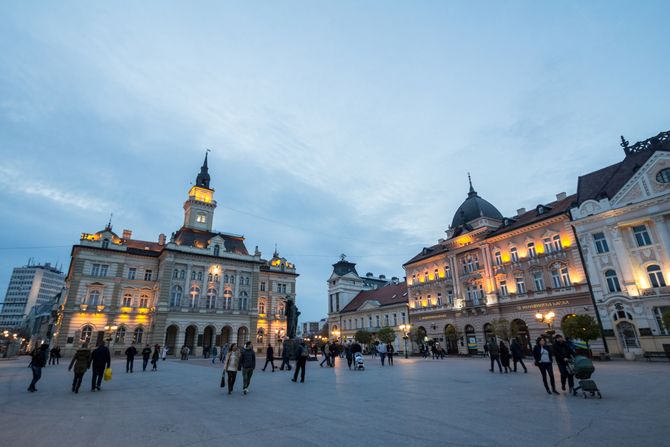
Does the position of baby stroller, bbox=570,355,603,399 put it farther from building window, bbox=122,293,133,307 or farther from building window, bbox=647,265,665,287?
building window, bbox=122,293,133,307

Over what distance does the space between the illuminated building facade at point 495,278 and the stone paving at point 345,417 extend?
22738 mm

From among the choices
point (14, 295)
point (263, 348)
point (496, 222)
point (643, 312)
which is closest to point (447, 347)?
point (496, 222)

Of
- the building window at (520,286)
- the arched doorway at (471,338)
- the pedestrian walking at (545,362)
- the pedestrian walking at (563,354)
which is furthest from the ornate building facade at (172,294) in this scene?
the pedestrian walking at (563,354)

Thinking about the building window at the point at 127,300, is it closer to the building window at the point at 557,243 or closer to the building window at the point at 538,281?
the building window at the point at 538,281

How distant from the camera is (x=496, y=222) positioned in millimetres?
44219

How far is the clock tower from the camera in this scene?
59938mm

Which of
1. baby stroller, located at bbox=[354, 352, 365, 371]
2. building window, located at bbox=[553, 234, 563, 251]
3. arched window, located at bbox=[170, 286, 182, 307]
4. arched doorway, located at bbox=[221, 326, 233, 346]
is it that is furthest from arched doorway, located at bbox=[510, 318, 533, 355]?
arched window, located at bbox=[170, 286, 182, 307]

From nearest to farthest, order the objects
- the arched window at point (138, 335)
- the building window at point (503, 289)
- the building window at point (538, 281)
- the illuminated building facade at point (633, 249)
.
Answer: the illuminated building facade at point (633, 249) → the building window at point (538, 281) → the building window at point (503, 289) → the arched window at point (138, 335)

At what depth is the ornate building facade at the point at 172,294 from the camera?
4609 centimetres

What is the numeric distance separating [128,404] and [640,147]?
43130 millimetres

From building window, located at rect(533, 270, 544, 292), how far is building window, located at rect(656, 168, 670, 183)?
40.5 ft

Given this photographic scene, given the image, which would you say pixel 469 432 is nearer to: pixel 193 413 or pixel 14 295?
pixel 193 413

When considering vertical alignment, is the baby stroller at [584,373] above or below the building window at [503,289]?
below

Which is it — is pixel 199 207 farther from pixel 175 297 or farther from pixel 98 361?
pixel 98 361
